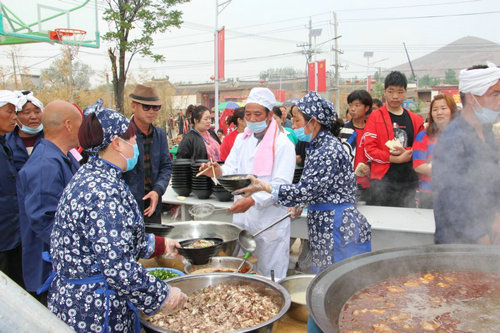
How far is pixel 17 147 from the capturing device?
3533 millimetres

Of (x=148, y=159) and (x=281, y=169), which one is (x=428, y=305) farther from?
(x=148, y=159)

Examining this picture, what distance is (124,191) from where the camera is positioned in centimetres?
187

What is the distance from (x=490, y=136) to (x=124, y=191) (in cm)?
262

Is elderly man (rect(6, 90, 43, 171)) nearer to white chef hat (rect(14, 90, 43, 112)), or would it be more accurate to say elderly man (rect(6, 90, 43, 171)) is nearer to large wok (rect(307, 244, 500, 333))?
white chef hat (rect(14, 90, 43, 112))

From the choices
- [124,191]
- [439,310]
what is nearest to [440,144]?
[439,310]

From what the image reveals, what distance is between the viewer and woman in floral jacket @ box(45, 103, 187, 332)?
171 centimetres

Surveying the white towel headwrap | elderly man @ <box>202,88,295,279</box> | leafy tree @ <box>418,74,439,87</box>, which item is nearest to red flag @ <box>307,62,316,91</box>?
elderly man @ <box>202,88,295,279</box>

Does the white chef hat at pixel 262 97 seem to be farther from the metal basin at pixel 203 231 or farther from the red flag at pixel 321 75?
the red flag at pixel 321 75

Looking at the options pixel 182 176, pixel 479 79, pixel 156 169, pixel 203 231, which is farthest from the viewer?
pixel 182 176

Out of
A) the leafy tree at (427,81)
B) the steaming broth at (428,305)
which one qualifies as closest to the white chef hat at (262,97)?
the steaming broth at (428,305)

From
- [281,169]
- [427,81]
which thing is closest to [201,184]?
[281,169]

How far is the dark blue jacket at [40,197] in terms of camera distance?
2.49 meters

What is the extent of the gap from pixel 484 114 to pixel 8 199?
399 cm

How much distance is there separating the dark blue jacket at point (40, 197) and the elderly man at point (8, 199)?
539 mm
